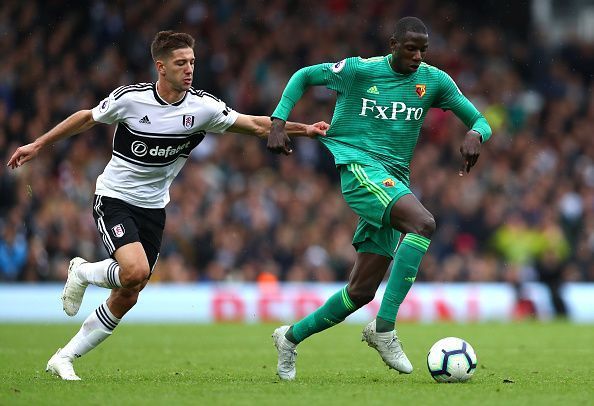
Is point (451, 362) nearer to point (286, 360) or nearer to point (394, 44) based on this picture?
point (286, 360)

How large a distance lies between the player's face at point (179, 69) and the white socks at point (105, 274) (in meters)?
1.38

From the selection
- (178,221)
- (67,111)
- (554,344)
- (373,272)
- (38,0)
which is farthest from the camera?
(38,0)

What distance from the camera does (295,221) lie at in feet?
63.6

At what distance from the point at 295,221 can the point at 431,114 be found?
14.3 feet

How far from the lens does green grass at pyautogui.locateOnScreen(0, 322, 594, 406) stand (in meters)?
6.72

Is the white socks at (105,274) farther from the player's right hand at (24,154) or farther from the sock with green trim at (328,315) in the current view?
the sock with green trim at (328,315)

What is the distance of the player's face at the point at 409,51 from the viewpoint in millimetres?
7922

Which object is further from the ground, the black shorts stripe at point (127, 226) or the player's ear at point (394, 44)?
the player's ear at point (394, 44)

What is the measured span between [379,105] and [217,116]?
1208 millimetres

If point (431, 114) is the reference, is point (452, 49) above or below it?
above

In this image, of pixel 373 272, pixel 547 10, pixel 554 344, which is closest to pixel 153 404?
pixel 373 272

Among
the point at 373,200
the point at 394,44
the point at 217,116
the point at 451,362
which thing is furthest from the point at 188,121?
the point at 451,362

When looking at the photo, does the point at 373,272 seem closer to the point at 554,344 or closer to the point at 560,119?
the point at 554,344

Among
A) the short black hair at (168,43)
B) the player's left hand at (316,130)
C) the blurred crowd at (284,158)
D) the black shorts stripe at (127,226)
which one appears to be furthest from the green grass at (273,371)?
the blurred crowd at (284,158)
